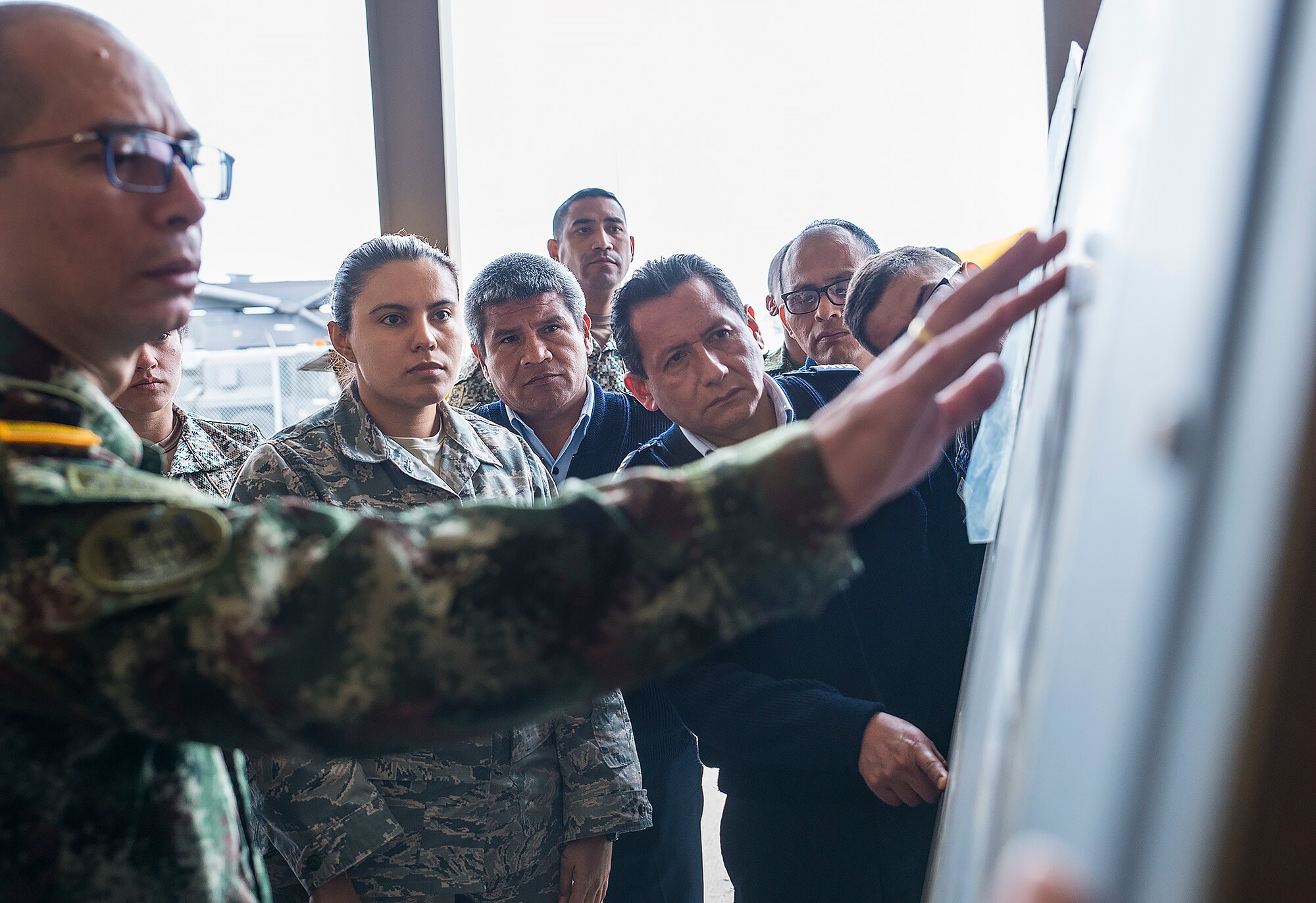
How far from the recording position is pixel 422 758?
1.16 metres

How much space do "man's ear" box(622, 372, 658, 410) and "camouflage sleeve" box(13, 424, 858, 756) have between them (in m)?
1.03

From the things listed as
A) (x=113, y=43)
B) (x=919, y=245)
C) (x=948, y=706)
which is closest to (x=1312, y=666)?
(x=113, y=43)

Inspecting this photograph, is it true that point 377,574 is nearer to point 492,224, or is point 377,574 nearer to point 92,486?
point 92,486

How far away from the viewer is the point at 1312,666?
193 millimetres

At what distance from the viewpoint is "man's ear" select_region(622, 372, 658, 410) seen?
146 cm

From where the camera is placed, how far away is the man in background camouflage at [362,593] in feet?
1.31

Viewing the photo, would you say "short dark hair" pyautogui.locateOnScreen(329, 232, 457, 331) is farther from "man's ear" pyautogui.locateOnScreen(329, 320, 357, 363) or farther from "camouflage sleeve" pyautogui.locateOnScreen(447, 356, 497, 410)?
"camouflage sleeve" pyautogui.locateOnScreen(447, 356, 497, 410)

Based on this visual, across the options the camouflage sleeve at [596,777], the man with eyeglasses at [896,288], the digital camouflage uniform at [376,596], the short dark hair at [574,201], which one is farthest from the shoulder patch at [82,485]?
the short dark hair at [574,201]

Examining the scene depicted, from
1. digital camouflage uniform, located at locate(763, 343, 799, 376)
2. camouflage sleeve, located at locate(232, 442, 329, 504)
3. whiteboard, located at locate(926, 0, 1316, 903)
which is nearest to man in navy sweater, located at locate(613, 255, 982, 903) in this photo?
camouflage sleeve, located at locate(232, 442, 329, 504)

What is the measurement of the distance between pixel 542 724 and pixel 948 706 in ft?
1.72

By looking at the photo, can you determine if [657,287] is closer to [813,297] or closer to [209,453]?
[813,297]

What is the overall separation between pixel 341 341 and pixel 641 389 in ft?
1.57

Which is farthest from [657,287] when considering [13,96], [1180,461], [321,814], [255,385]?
[255,385]

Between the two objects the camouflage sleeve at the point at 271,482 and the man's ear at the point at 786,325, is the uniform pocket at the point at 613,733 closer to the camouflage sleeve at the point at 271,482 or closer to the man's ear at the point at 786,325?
the camouflage sleeve at the point at 271,482
